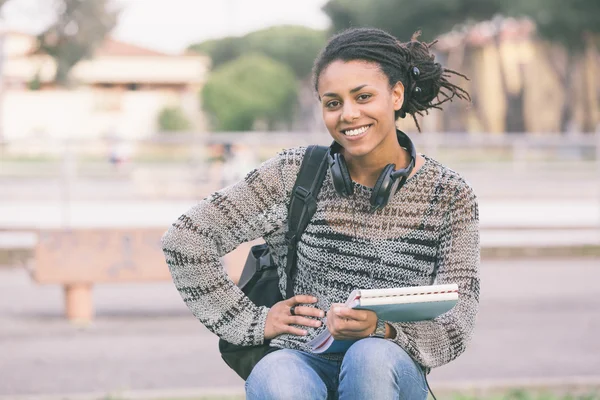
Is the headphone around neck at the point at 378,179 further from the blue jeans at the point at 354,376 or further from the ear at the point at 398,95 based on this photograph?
the blue jeans at the point at 354,376

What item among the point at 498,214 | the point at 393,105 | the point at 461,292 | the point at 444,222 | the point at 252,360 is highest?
the point at 393,105

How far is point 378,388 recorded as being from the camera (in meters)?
2.72

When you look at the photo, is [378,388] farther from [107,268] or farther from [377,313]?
[107,268]

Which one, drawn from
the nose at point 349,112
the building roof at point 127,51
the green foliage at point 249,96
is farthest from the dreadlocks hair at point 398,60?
the building roof at point 127,51

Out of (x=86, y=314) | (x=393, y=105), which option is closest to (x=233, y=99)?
(x=86, y=314)

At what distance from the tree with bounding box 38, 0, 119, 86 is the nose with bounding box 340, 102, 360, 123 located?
3131cm

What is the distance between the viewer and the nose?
3037 millimetres

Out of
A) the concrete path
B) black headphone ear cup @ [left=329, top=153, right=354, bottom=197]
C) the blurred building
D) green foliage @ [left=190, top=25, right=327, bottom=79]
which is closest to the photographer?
black headphone ear cup @ [left=329, top=153, right=354, bottom=197]

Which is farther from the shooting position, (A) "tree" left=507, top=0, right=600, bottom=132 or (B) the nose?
(A) "tree" left=507, top=0, right=600, bottom=132

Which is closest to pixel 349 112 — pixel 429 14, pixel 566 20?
pixel 566 20

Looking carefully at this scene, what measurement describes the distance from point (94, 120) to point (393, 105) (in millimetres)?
65013

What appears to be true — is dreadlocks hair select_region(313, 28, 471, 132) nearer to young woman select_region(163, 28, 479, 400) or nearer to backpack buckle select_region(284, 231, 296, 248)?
young woman select_region(163, 28, 479, 400)

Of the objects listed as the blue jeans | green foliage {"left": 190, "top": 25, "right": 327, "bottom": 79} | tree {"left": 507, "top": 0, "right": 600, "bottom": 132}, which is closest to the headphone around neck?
the blue jeans

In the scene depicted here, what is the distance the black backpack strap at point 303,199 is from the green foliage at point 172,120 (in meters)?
51.5
